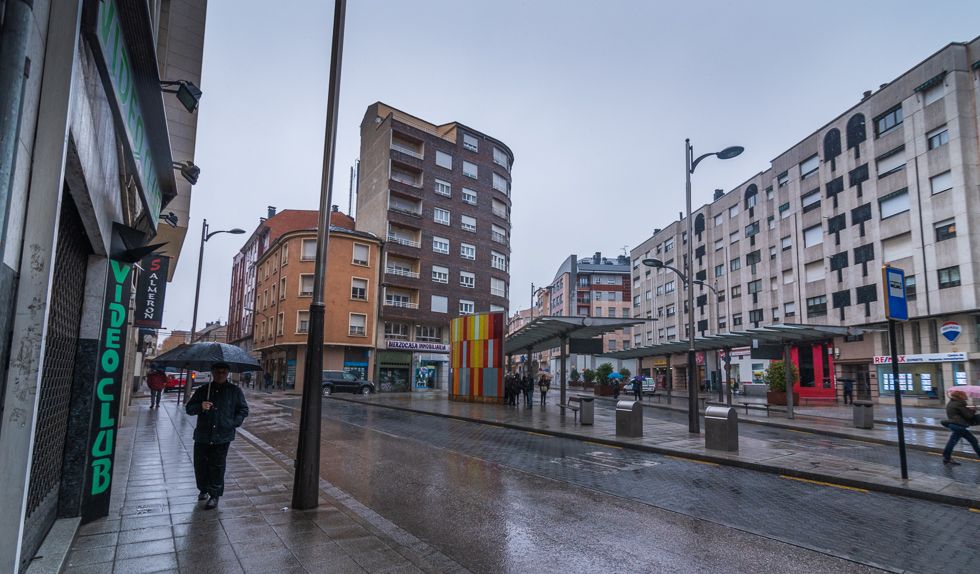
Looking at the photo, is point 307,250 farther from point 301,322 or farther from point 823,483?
point 823,483

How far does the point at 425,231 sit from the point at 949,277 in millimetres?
33751

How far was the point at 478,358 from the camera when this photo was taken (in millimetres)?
25641

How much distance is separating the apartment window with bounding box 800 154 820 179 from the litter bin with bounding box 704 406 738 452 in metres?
33.8

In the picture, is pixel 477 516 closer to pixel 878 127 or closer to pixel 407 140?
pixel 878 127

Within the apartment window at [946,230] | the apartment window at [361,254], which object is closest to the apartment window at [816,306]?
the apartment window at [946,230]

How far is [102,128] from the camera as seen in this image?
4633 millimetres

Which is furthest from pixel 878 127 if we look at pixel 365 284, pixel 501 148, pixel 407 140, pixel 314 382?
pixel 314 382

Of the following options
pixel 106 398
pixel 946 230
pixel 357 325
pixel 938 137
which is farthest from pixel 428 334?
pixel 106 398

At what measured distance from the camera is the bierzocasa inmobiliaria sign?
5.12 m

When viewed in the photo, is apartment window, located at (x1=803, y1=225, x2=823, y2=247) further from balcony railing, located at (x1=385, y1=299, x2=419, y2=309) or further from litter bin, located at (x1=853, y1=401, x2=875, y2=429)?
balcony railing, located at (x1=385, y1=299, x2=419, y2=309)

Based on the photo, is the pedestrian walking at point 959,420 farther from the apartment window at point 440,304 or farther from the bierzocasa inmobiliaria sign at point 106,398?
the apartment window at point 440,304

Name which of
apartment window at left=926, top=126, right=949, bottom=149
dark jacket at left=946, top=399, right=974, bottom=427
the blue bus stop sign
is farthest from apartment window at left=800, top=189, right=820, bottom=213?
the blue bus stop sign

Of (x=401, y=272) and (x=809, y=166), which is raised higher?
(x=809, y=166)

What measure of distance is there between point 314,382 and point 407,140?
136ft
